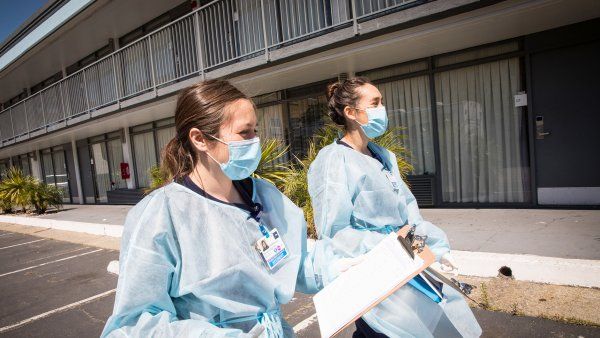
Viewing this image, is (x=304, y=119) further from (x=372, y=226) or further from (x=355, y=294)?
(x=355, y=294)

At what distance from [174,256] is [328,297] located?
0.59 meters

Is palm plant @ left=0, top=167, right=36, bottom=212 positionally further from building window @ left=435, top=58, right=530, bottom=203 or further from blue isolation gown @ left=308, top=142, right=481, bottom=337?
blue isolation gown @ left=308, top=142, right=481, bottom=337

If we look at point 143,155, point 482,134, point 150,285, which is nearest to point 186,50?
point 143,155

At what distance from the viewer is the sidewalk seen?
348 centimetres

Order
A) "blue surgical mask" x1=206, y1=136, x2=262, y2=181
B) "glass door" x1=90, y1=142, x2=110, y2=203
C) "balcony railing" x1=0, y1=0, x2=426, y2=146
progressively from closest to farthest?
"blue surgical mask" x1=206, y1=136, x2=262, y2=181 → "balcony railing" x1=0, y1=0, x2=426, y2=146 → "glass door" x1=90, y1=142, x2=110, y2=203

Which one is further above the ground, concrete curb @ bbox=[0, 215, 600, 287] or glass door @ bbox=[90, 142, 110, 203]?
glass door @ bbox=[90, 142, 110, 203]

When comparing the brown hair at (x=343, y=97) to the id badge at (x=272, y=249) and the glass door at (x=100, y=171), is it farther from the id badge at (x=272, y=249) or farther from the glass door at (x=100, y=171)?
the glass door at (x=100, y=171)

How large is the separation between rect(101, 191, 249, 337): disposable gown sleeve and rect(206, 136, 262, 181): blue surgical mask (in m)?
0.35

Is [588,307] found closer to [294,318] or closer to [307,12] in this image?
[294,318]

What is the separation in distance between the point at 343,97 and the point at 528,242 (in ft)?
11.3

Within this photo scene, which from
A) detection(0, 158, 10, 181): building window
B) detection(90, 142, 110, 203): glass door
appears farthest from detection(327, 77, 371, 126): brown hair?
detection(0, 158, 10, 181): building window

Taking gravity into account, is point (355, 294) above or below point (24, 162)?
below

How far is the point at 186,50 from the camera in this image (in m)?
9.88

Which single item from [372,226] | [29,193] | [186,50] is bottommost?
[29,193]
